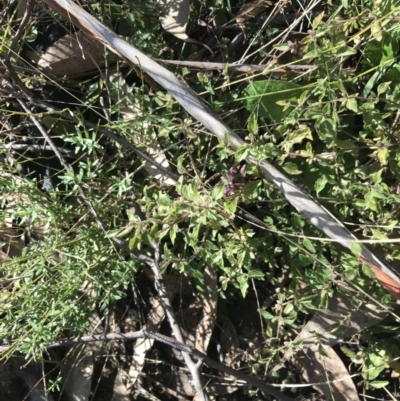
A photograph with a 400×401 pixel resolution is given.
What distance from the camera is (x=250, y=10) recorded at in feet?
6.04

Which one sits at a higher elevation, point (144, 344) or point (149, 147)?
point (149, 147)

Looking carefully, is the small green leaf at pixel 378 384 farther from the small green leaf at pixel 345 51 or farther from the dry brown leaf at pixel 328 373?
the small green leaf at pixel 345 51

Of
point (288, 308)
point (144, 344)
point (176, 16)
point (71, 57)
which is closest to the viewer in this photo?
point (288, 308)

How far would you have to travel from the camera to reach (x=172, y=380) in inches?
86.0

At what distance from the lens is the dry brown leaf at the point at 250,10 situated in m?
1.83

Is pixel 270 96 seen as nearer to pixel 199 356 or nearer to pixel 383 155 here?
pixel 383 155

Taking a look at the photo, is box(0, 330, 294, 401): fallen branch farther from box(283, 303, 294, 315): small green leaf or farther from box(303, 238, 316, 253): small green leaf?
box(303, 238, 316, 253): small green leaf

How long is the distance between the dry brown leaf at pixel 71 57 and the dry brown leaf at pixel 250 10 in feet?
1.59

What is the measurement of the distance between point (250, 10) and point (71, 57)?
2.25 ft

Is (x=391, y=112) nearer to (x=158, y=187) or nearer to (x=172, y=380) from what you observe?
(x=158, y=187)

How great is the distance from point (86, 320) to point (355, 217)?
0.98 meters

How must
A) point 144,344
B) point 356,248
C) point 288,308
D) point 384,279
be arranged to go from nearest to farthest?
point 356,248
point 384,279
point 288,308
point 144,344

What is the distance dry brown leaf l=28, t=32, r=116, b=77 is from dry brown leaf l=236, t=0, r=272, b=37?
484 millimetres

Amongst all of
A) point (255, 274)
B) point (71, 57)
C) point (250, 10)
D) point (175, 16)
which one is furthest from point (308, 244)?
point (71, 57)
